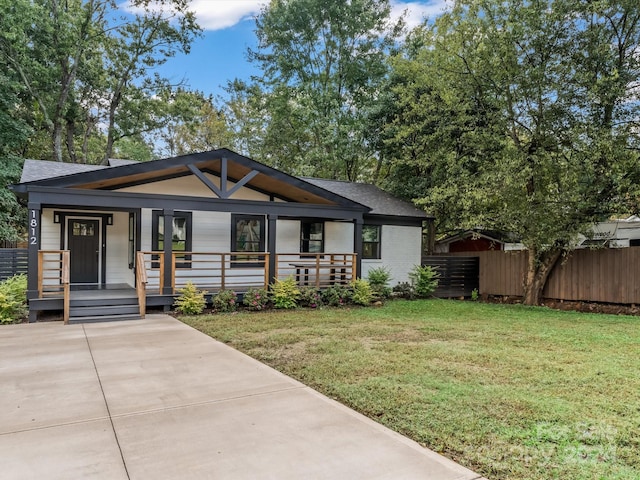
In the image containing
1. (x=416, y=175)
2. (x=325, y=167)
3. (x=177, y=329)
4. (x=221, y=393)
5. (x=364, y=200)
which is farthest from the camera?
(x=325, y=167)

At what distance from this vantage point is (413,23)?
21.4 metres

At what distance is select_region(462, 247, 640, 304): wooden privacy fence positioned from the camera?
1091 cm

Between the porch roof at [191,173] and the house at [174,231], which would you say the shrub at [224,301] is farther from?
the porch roof at [191,173]

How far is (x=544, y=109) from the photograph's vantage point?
1134cm

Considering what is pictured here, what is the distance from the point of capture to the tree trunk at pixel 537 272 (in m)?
12.2

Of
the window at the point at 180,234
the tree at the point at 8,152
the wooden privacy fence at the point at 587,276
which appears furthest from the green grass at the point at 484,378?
the tree at the point at 8,152

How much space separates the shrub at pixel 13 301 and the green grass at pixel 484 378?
11.2 feet

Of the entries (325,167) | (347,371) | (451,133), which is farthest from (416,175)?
(347,371)

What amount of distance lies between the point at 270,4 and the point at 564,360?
871 inches

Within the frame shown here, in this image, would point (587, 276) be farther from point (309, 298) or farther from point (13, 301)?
point (13, 301)

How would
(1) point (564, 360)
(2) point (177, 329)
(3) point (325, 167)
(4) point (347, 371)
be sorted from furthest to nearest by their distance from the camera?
1. (3) point (325, 167)
2. (2) point (177, 329)
3. (1) point (564, 360)
4. (4) point (347, 371)

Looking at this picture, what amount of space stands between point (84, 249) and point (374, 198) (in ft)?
29.9

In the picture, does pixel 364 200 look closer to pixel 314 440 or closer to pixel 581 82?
pixel 581 82

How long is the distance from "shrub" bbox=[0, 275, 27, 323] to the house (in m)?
0.33
